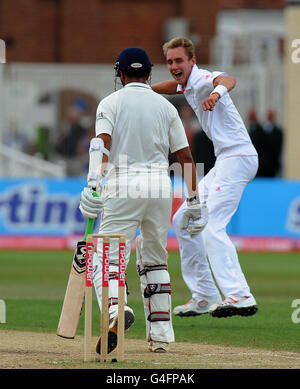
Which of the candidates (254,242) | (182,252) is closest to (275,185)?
(254,242)

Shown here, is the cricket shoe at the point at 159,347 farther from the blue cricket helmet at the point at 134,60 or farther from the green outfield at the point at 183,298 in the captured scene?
the blue cricket helmet at the point at 134,60

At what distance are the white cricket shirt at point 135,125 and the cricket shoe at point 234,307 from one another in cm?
186

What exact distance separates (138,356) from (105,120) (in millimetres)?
1657

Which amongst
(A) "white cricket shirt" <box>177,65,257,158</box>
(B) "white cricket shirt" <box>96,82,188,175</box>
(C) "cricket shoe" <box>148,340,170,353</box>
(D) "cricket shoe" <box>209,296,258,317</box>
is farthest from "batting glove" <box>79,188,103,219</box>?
(A) "white cricket shirt" <box>177,65,257,158</box>

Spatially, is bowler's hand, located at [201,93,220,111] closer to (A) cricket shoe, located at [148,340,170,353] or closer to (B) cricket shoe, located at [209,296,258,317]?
(B) cricket shoe, located at [209,296,258,317]

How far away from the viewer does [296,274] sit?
1540 centimetres

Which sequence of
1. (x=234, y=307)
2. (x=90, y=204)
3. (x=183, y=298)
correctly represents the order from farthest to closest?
(x=183, y=298) → (x=234, y=307) → (x=90, y=204)

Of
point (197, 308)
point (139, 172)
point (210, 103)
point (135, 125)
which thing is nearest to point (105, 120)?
point (135, 125)

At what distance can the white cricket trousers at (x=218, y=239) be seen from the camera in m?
9.50

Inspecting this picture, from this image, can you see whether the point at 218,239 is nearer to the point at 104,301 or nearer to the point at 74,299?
the point at 74,299

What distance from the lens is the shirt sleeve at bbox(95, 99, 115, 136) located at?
7691mm

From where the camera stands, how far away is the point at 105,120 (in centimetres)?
771

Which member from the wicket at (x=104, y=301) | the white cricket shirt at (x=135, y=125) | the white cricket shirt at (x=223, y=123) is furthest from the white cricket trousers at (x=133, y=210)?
the white cricket shirt at (x=223, y=123)
